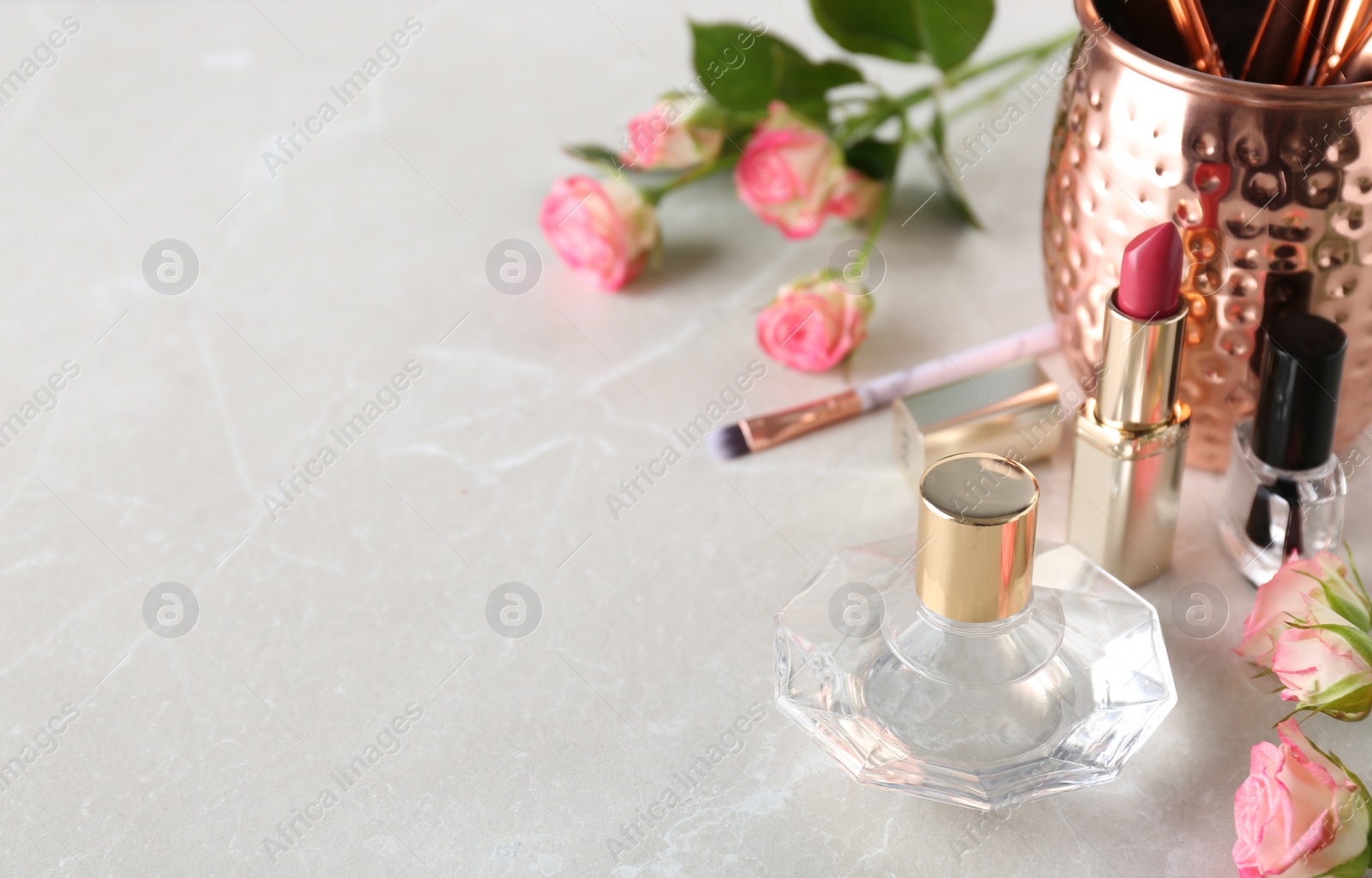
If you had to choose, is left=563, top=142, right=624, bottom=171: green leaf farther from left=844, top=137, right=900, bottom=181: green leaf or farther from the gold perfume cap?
the gold perfume cap

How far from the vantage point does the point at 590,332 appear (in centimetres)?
79

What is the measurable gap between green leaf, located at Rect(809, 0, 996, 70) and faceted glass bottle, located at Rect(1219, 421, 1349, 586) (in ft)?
1.05

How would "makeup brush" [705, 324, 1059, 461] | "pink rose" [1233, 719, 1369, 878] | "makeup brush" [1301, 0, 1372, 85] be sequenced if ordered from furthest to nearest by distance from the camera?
1. "makeup brush" [705, 324, 1059, 461]
2. "makeup brush" [1301, 0, 1372, 85]
3. "pink rose" [1233, 719, 1369, 878]

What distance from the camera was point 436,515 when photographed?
0.66 metres

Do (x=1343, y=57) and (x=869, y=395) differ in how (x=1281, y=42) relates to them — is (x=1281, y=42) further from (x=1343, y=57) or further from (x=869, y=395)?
(x=869, y=395)

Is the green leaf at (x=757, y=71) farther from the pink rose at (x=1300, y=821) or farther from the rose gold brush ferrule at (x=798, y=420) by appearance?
the pink rose at (x=1300, y=821)

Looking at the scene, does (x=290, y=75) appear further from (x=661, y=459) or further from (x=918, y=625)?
(x=918, y=625)

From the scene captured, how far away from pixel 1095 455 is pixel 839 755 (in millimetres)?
179

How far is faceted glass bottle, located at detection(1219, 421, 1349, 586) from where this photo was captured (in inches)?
22.3

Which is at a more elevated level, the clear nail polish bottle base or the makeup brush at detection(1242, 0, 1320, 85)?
the makeup brush at detection(1242, 0, 1320, 85)

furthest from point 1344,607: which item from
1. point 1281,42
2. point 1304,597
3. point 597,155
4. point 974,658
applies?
point 597,155

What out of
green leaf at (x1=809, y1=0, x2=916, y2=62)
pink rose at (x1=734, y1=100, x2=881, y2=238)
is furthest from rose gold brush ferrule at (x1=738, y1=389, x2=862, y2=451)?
green leaf at (x1=809, y1=0, x2=916, y2=62)

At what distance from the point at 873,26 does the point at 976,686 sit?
46cm

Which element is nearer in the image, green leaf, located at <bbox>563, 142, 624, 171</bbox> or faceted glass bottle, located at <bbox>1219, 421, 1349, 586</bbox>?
faceted glass bottle, located at <bbox>1219, 421, 1349, 586</bbox>
